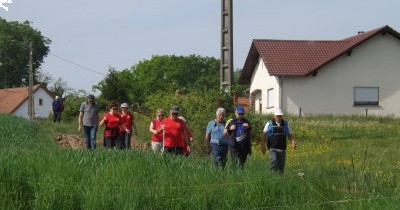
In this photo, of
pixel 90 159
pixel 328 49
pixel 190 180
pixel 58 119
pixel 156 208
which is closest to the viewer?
pixel 156 208

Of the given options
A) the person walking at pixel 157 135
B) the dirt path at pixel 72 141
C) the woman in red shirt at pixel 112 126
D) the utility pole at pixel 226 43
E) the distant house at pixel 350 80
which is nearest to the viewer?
the person walking at pixel 157 135

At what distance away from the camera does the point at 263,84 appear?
45.5 m

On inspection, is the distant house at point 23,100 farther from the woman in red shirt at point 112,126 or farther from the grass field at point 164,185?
the grass field at point 164,185

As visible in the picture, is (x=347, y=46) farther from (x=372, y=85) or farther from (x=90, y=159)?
(x=90, y=159)

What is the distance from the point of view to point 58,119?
41.0 meters

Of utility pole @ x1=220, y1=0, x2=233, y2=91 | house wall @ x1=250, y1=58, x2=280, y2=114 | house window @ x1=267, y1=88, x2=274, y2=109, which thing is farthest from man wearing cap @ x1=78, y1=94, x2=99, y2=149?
house window @ x1=267, y1=88, x2=274, y2=109

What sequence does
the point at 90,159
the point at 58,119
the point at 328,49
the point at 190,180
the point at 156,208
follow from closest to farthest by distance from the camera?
1. the point at 156,208
2. the point at 190,180
3. the point at 90,159
4. the point at 58,119
5. the point at 328,49

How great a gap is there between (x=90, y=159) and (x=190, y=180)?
2220 millimetres

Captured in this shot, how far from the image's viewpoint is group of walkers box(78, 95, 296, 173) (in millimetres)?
15164

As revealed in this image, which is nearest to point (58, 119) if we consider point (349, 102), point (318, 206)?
point (349, 102)

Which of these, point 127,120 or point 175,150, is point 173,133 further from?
point 127,120

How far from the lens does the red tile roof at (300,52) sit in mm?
40938

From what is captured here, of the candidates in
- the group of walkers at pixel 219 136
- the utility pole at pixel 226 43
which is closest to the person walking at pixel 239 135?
the group of walkers at pixel 219 136

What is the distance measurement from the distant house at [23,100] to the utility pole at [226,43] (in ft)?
236
